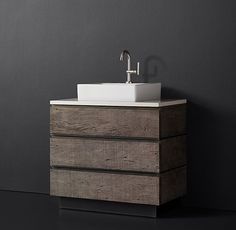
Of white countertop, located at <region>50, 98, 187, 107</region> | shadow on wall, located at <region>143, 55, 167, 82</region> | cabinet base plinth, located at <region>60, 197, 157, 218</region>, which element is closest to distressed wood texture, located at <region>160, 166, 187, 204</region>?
cabinet base plinth, located at <region>60, 197, 157, 218</region>

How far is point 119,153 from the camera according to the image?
4.12 meters

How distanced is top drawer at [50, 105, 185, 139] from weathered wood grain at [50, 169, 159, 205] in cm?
25

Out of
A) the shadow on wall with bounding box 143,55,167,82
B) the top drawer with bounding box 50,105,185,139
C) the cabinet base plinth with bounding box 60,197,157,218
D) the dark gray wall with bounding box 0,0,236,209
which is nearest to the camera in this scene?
the top drawer with bounding box 50,105,185,139

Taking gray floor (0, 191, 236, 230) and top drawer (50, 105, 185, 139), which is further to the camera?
top drawer (50, 105, 185, 139)

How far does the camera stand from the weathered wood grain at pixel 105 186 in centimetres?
407

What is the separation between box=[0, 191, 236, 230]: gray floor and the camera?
3.94 metres

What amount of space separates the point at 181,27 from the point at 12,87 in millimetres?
1371

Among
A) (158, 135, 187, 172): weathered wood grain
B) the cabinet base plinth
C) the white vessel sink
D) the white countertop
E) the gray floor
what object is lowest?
the gray floor

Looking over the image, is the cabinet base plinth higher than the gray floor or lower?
higher

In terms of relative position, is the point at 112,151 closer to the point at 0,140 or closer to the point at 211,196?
the point at 211,196

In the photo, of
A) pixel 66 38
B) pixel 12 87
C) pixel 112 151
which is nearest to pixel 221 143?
pixel 112 151

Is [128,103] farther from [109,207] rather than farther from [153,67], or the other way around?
[109,207]

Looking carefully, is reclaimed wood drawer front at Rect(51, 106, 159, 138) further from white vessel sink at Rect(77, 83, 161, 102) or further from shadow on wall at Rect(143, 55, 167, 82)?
shadow on wall at Rect(143, 55, 167, 82)

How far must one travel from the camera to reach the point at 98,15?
4684 mm
